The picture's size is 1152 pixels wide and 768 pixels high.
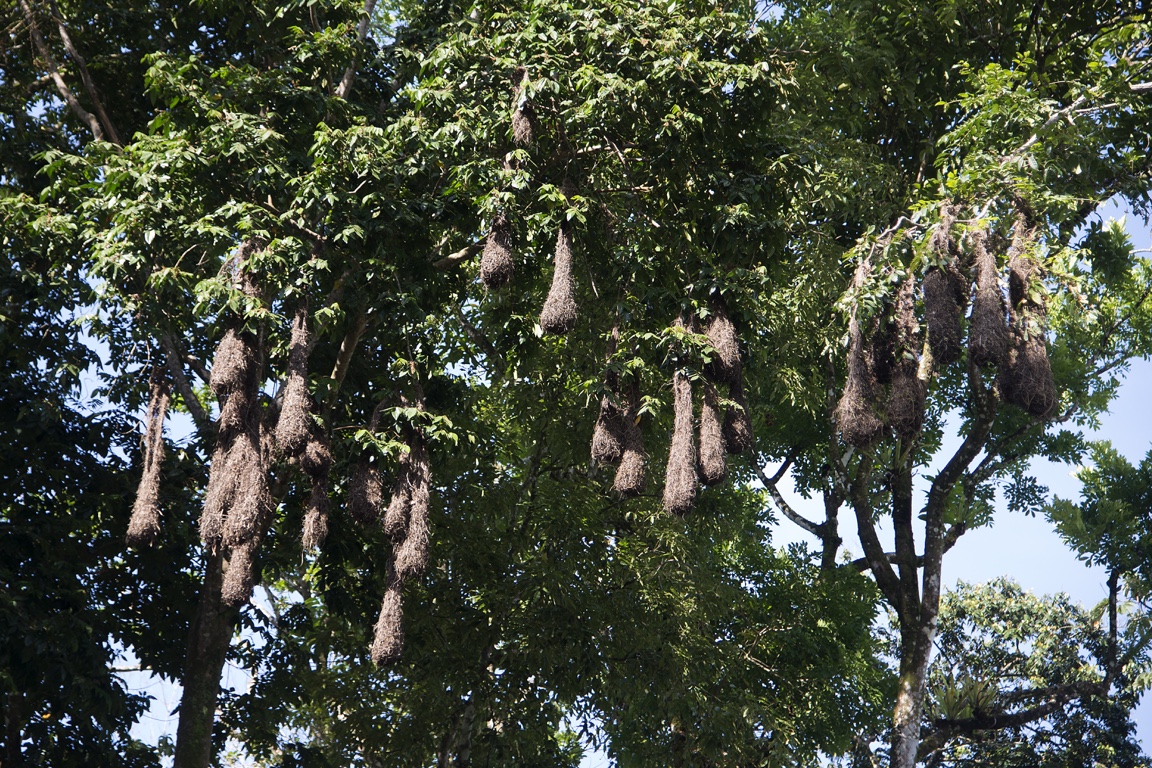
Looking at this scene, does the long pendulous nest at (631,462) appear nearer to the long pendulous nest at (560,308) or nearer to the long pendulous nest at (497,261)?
the long pendulous nest at (560,308)

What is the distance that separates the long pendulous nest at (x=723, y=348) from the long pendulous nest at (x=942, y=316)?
5.07 feet

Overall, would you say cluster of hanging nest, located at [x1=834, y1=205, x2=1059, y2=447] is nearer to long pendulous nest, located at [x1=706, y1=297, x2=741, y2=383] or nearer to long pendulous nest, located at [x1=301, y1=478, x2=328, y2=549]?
long pendulous nest, located at [x1=706, y1=297, x2=741, y2=383]

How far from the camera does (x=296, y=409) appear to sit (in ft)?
28.0

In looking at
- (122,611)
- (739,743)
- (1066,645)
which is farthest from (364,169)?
(1066,645)

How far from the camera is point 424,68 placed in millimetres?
10242

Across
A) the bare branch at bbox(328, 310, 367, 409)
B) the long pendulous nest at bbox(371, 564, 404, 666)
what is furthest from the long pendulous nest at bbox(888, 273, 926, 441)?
the bare branch at bbox(328, 310, 367, 409)

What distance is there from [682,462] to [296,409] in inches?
114

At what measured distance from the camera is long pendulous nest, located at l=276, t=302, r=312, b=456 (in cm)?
850

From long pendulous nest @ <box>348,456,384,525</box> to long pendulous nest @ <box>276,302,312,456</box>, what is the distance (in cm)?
53

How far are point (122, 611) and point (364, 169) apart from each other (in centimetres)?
501

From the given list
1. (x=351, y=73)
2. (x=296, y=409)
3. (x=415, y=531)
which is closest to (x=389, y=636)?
(x=415, y=531)

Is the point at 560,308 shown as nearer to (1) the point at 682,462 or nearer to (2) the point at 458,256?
(1) the point at 682,462

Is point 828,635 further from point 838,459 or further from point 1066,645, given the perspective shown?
point 1066,645

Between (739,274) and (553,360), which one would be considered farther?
(553,360)
